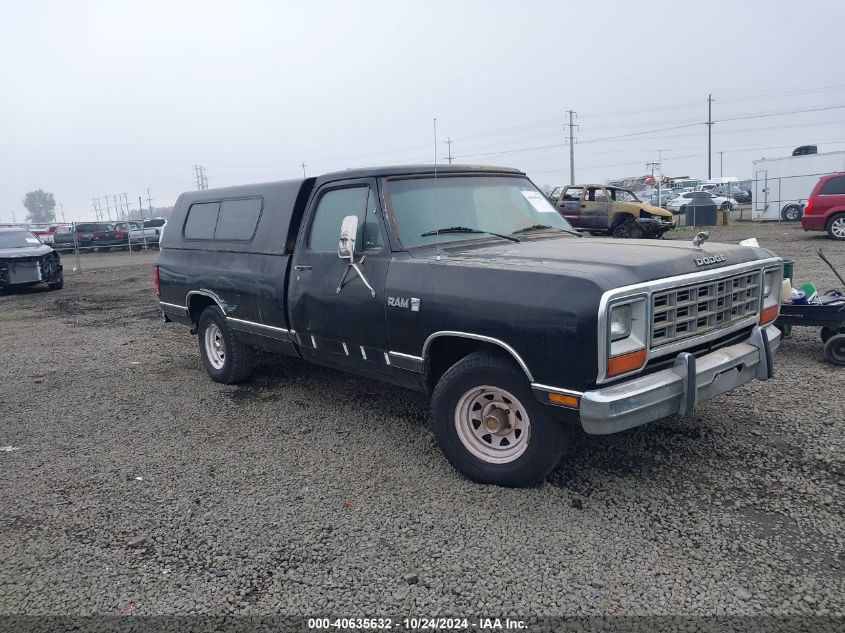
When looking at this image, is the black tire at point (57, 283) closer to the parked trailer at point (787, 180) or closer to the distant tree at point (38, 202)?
the parked trailer at point (787, 180)

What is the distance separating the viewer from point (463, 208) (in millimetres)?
4719

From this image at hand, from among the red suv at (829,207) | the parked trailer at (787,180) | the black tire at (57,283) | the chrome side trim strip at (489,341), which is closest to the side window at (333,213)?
the chrome side trim strip at (489,341)

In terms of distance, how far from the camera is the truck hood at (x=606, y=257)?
3.38 metres

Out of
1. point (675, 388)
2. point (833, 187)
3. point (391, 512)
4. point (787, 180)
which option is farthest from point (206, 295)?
point (787, 180)

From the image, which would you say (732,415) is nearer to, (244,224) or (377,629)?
Result: (377,629)

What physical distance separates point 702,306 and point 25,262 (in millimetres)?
14803

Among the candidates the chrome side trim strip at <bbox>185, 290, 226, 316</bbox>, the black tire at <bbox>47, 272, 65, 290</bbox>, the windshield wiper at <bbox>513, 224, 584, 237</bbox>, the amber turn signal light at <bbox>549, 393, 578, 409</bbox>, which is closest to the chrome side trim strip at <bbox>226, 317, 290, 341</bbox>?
the chrome side trim strip at <bbox>185, 290, 226, 316</bbox>

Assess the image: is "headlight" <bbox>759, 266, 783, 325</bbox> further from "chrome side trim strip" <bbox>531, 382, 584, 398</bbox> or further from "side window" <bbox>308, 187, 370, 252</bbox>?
"side window" <bbox>308, 187, 370, 252</bbox>

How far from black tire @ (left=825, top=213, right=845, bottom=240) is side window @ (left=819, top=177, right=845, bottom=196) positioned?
23.5 inches

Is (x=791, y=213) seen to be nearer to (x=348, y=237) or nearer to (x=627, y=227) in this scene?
(x=627, y=227)

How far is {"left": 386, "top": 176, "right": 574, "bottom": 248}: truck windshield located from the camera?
443 centimetres

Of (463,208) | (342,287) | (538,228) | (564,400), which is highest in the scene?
(463,208)

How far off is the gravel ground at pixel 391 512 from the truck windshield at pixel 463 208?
1.52 metres

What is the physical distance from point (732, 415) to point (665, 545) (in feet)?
6.60
